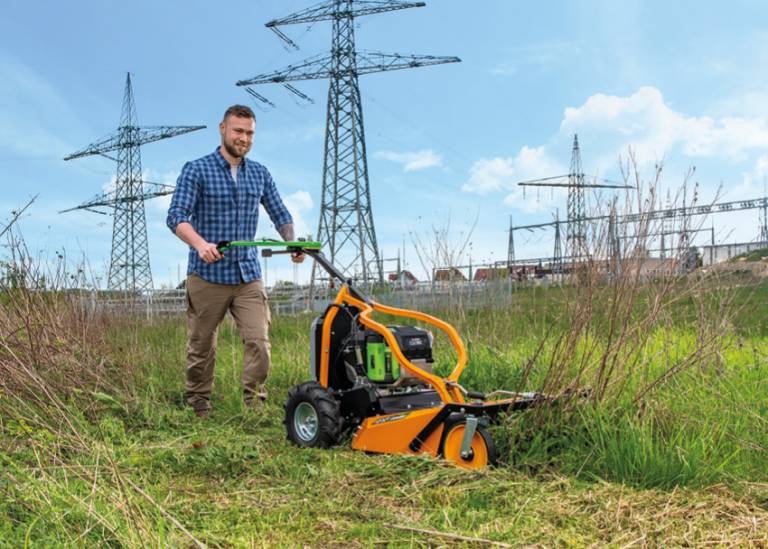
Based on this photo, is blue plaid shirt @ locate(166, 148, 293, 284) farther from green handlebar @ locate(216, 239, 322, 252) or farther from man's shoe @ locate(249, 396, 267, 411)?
man's shoe @ locate(249, 396, 267, 411)

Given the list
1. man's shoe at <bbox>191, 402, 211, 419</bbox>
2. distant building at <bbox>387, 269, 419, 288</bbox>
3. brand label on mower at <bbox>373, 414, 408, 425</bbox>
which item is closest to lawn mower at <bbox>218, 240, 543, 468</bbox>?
brand label on mower at <bbox>373, 414, 408, 425</bbox>

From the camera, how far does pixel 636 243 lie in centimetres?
364

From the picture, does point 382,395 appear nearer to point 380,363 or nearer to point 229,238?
point 380,363

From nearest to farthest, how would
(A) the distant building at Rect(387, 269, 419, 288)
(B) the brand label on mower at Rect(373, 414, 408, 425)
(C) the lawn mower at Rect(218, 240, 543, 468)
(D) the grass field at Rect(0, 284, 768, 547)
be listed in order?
(D) the grass field at Rect(0, 284, 768, 547)
(C) the lawn mower at Rect(218, 240, 543, 468)
(B) the brand label on mower at Rect(373, 414, 408, 425)
(A) the distant building at Rect(387, 269, 419, 288)

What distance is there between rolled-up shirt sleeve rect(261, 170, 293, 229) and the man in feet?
0.31

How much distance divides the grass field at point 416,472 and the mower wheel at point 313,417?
4.9 inches

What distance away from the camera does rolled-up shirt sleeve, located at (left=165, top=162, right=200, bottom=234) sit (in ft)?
15.6

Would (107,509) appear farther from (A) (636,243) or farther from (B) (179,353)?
(B) (179,353)

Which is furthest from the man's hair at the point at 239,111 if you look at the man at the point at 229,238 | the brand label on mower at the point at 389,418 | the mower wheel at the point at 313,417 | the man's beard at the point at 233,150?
the brand label on mower at the point at 389,418

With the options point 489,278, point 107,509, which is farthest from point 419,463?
point 489,278

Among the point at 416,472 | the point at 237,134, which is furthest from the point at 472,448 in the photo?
the point at 237,134

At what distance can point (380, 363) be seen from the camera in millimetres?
3895

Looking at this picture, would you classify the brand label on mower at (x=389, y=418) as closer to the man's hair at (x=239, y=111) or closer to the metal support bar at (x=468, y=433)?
the metal support bar at (x=468, y=433)

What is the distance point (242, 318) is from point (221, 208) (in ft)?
2.59
